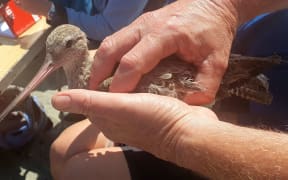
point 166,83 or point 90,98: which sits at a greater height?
point 90,98

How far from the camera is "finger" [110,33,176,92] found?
1.47m

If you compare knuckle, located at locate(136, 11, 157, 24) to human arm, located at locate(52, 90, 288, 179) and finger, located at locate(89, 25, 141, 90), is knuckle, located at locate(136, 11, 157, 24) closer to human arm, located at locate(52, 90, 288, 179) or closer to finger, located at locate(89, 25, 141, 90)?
finger, located at locate(89, 25, 141, 90)

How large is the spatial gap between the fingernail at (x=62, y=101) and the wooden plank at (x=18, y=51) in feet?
1.76

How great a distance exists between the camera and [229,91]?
5.58 feet

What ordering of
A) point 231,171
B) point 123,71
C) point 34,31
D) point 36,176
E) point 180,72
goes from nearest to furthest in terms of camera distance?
point 231,171, point 123,71, point 180,72, point 34,31, point 36,176

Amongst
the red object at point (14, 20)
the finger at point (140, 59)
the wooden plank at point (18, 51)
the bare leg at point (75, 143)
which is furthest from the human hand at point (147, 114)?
the red object at point (14, 20)

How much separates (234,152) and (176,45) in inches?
18.0

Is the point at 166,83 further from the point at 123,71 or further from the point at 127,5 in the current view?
the point at 127,5

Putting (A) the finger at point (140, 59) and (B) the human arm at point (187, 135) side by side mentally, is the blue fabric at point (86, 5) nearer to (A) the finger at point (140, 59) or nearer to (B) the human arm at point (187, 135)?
(A) the finger at point (140, 59)

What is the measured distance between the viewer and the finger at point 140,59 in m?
1.47

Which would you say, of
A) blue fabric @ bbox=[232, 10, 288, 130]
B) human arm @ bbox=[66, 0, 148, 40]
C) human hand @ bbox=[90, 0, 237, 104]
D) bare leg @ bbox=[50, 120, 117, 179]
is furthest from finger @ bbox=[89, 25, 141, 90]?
human arm @ bbox=[66, 0, 148, 40]

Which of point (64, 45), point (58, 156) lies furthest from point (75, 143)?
point (64, 45)

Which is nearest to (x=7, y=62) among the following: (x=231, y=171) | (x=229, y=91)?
(x=229, y=91)

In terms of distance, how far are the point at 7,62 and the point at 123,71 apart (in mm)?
684
